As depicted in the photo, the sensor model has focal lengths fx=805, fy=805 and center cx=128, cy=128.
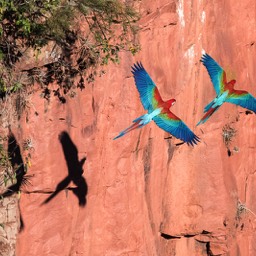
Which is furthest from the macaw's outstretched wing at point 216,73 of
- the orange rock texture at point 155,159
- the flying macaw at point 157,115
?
the orange rock texture at point 155,159

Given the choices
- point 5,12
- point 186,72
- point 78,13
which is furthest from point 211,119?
point 5,12

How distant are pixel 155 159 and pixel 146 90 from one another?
212 cm

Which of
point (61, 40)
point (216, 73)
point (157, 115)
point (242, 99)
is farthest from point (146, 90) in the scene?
point (61, 40)

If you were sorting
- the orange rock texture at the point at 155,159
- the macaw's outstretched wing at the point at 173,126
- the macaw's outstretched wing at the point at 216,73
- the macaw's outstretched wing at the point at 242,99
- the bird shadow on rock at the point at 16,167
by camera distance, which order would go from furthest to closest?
1. the orange rock texture at the point at 155,159
2. the bird shadow on rock at the point at 16,167
3. the macaw's outstretched wing at the point at 216,73
4. the macaw's outstretched wing at the point at 242,99
5. the macaw's outstretched wing at the point at 173,126

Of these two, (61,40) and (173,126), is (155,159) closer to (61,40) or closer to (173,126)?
(61,40)

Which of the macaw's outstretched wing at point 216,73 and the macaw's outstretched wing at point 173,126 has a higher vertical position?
the macaw's outstretched wing at point 216,73

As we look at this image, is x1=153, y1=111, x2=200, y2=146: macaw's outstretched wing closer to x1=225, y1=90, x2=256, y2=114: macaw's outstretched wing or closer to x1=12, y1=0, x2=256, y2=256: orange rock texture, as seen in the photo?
x1=225, y1=90, x2=256, y2=114: macaw's outstretched wing

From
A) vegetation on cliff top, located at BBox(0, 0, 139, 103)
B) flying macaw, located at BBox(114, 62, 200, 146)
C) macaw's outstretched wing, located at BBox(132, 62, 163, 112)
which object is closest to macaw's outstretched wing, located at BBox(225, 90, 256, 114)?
flying macaw, located at BBox(114, 62, 200, 146)

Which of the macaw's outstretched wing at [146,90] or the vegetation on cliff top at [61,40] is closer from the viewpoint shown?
the macaw's outstretched wing at [146,90]

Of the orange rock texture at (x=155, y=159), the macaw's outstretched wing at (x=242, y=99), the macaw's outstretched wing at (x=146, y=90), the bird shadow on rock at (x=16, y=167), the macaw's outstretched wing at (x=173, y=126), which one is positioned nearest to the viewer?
the macaw's outstretched wing at (x=173, y=126)

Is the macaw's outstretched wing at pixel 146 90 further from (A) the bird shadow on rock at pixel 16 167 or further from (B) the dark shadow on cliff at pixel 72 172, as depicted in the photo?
(A) the bird shadow on rock at pixel 16 167

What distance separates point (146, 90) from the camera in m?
7.40

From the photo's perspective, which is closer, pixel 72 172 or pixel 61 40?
pixel 61 40

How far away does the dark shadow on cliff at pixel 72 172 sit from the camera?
835 cm
